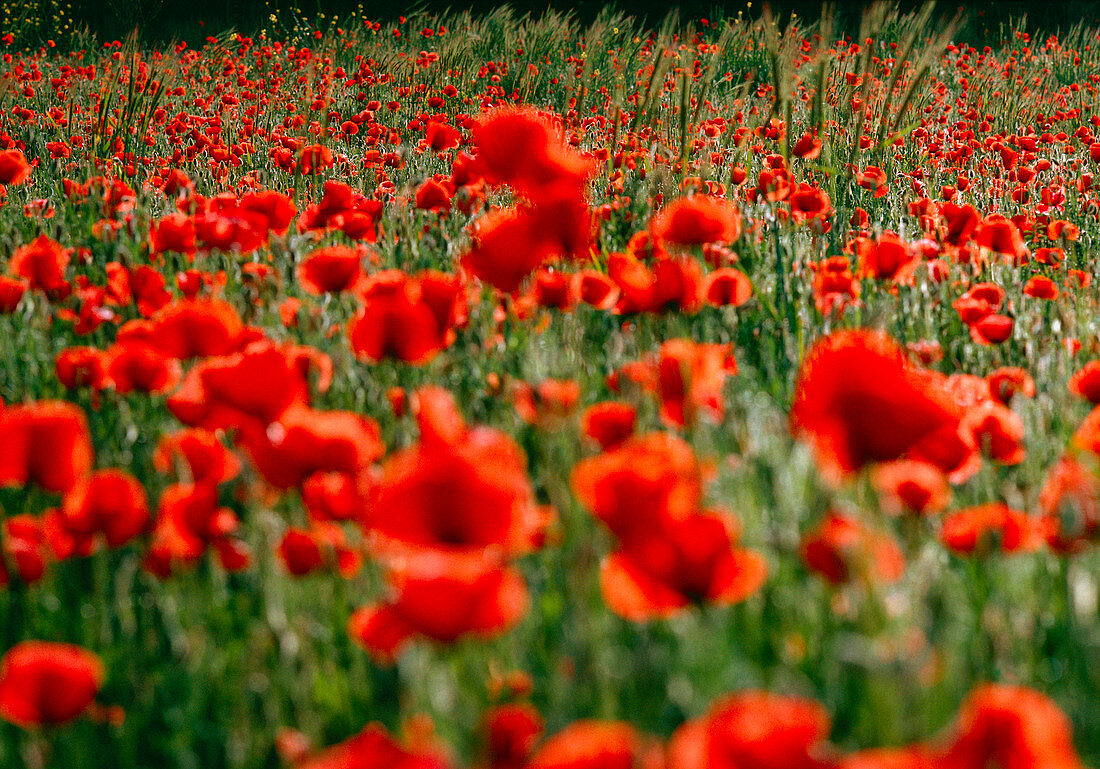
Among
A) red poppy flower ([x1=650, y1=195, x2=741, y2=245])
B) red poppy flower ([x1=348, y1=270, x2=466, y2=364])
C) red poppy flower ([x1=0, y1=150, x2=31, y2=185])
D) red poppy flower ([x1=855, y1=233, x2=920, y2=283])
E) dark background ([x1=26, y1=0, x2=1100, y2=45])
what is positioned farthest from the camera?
dark background ([x1=26, y1=0, x2=1100, y2=45])

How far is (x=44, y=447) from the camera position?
92 cm

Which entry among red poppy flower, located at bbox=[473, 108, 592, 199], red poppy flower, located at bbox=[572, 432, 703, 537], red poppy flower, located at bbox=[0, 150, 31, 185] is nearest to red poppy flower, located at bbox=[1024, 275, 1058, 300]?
red poppy flower, located at bbox=[473, 108, 592, 199]

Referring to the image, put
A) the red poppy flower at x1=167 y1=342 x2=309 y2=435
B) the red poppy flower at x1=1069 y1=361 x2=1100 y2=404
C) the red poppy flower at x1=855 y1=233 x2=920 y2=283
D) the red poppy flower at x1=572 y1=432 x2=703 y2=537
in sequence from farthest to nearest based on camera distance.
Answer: the red poppy flower at x1=855 y1=233 x2=920 y2=283, the red poppy flower at x1=1069 y1=361 x2=1100 y2=404, the red poppy flower at x1=167 y1=342 x2=309 y2=435, the red poppy flower at x1=572 y1=432 x2=703 y2=537

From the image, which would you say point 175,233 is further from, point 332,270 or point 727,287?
point 727,287

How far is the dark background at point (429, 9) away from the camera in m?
14.1

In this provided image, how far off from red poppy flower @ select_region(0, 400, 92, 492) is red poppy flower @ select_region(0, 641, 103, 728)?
263 mm

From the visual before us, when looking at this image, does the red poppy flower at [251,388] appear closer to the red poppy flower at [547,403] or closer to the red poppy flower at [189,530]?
the red poppy flower at [189,530]

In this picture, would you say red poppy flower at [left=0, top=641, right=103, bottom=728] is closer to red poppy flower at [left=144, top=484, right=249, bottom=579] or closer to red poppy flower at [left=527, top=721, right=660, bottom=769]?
red poppy flower at [left=144, top=484, right=249, bottom=579]

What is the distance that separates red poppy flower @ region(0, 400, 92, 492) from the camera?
900 millimetres

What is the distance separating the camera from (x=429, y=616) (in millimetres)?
628

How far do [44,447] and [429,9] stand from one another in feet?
61.3

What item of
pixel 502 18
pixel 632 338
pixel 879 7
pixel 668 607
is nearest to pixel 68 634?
pixel 668 607

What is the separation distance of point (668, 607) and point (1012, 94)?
6.58m

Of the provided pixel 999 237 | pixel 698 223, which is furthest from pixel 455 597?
pixel 999 237
